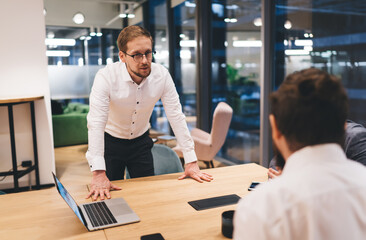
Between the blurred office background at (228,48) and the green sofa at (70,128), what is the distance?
44 centimetres

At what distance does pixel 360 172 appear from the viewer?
28.5 inches

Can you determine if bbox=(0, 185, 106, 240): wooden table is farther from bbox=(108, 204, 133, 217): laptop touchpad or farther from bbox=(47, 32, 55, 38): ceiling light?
bbox=(47, 32, 55, 38): ceiling light

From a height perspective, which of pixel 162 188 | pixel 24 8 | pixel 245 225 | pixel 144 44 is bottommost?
pixel 162 188

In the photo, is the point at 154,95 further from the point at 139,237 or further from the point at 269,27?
the point at 269,27

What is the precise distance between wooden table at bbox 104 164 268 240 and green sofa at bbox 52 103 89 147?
5029 mm

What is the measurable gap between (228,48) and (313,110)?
14.1 ft

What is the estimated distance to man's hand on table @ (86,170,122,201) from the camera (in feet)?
5.40

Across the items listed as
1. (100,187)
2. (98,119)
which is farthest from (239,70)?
(100,187)

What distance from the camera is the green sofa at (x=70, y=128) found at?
21.3 feet

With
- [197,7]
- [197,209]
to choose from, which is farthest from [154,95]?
[197,7]

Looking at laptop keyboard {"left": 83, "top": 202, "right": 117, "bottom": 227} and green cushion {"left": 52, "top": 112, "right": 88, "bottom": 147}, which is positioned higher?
laptop keyboard {"left": 83, "top": 202, "right": 117, "bottom": 227}

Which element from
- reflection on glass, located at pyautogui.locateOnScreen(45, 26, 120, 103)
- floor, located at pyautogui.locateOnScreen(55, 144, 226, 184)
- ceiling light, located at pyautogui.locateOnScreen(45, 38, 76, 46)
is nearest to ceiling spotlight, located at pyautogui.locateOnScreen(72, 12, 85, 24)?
reflection on glass, located at pyautogui.locateOnScreen(45, 26, 120, 103)

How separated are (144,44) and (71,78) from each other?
494cm

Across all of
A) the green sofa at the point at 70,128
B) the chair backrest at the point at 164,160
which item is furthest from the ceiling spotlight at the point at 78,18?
the chair backrest at the point at 164,160
